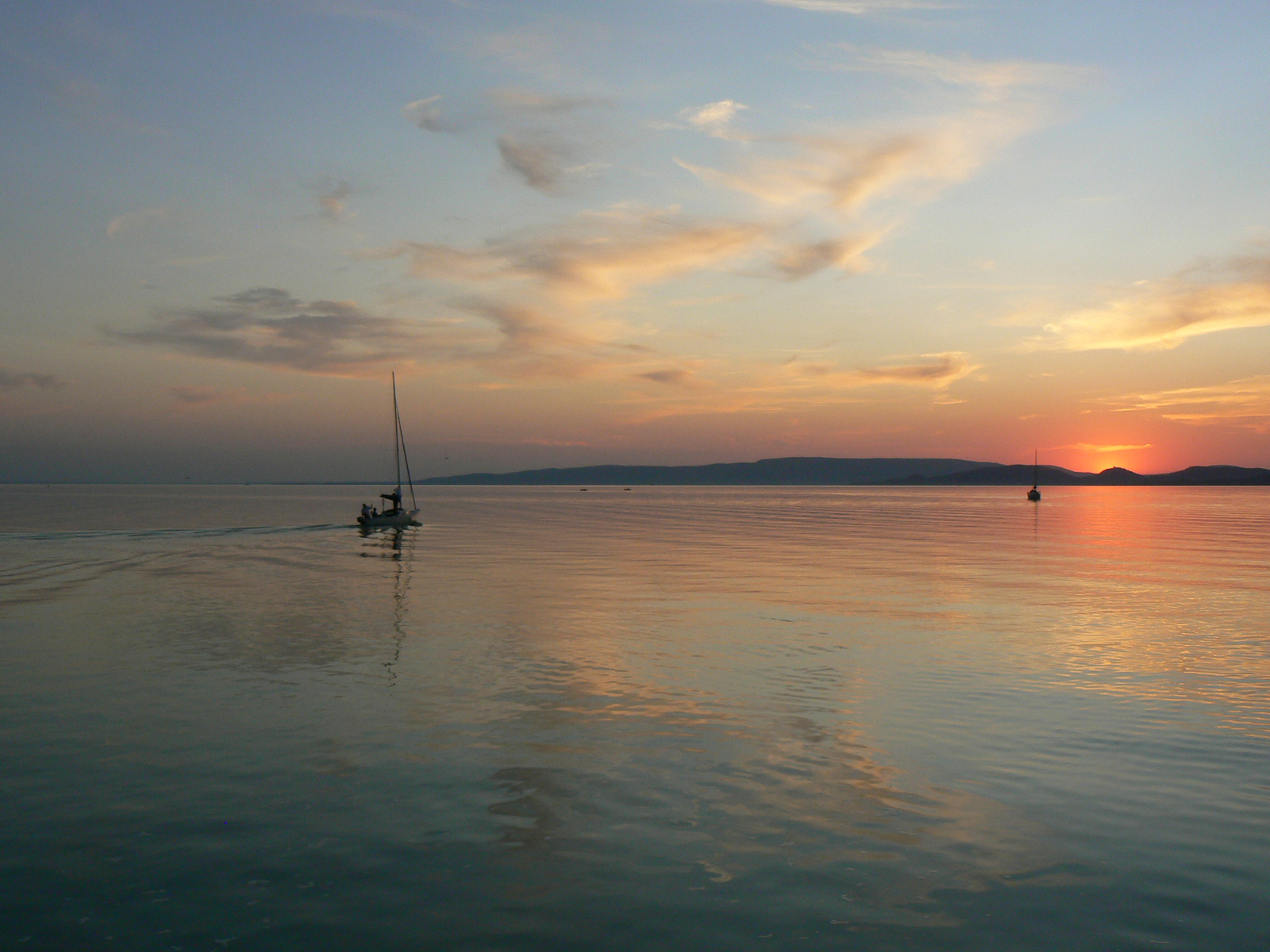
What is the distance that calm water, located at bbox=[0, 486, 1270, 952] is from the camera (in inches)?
386

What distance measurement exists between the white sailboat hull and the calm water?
181 ft

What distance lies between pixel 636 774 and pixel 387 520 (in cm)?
8354

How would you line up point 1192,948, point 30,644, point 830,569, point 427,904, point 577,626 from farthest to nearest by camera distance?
1. point 830,569
2. point 577,626
3. point 30,644
4. point 427,904
5. point 1192,948

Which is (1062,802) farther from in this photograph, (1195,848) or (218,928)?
(218,928)

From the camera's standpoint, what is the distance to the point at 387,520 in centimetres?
9381

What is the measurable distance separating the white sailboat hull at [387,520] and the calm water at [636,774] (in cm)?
5511

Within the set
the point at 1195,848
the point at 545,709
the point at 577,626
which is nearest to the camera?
the point at 1195,848

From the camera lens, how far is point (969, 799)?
43.8ft

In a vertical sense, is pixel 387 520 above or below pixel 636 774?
above

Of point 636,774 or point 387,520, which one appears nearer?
point 636,774

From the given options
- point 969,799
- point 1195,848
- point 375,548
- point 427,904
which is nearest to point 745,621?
point 969,799

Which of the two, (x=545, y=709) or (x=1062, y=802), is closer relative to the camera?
(x=1062, y=802)

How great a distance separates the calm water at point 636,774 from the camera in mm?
9805

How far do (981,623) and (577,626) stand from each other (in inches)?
559
